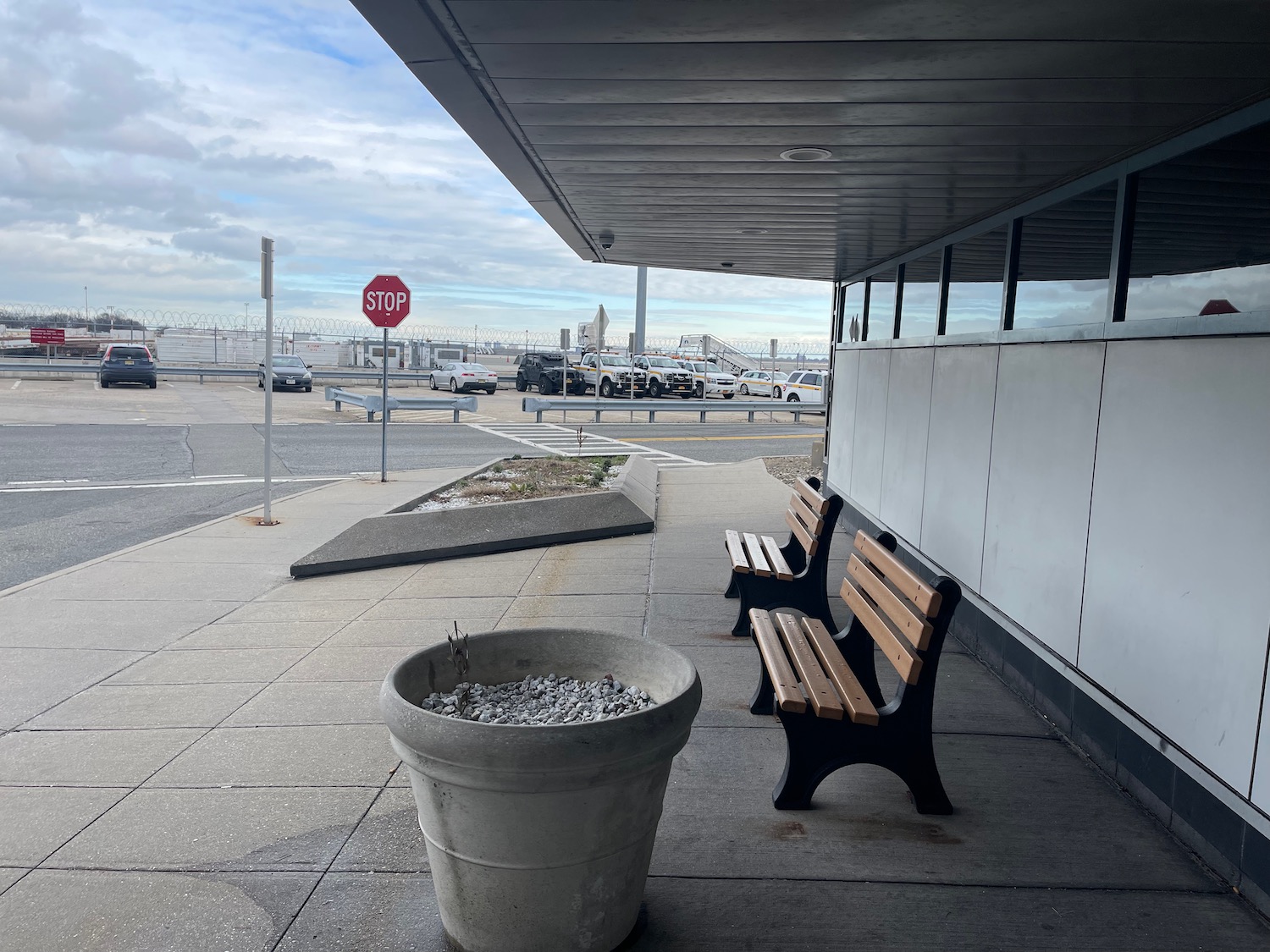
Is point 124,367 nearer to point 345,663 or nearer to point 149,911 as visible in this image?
point 345,663

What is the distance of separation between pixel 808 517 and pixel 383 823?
3593mm

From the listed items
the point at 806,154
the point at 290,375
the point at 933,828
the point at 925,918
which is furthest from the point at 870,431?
Answer: the point at 290,375

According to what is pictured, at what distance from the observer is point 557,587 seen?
784 cm

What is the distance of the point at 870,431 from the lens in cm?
956

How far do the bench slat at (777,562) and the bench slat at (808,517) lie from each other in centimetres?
28

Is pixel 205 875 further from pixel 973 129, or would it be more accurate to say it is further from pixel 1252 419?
pixel 973 129

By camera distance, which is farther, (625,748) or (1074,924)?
(1074,924)

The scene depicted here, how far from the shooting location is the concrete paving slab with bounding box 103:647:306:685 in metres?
5.78

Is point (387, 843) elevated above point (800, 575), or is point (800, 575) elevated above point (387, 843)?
point (800, 575)

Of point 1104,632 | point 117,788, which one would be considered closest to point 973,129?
point 1104,632

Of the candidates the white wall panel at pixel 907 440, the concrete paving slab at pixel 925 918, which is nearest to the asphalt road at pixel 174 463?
the concrete paving slab at pixel 925 918

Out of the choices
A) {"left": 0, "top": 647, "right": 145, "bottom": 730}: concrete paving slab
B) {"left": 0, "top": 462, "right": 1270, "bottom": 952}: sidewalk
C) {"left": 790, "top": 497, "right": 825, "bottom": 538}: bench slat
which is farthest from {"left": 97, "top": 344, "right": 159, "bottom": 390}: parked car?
{"left": 790, "top": 497, "right": 825, "bottom": 538}: bench slat

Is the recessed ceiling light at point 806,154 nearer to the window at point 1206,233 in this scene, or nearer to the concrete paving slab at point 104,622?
the window at point 1206,233

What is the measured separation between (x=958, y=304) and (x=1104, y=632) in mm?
3615
